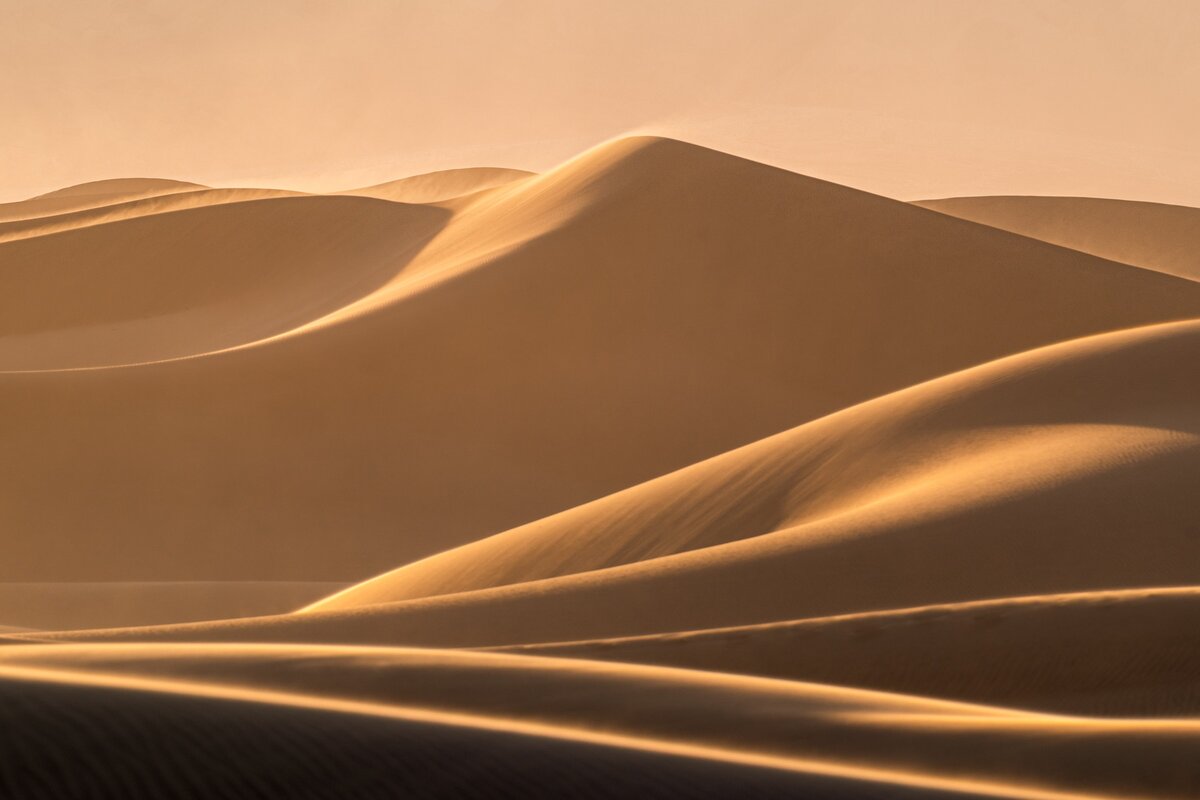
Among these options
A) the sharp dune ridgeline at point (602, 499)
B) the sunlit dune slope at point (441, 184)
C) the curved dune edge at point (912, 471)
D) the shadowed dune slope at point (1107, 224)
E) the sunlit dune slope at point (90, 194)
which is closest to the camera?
the sharp dune ridgeline at point (602, 499)

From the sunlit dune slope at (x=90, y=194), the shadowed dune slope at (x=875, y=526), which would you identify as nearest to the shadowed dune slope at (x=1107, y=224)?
the shadowed dune slope at (x=875, y=526)

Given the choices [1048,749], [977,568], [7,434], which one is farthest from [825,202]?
[1048,749]

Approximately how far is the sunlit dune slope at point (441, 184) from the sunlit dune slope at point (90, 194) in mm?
7524

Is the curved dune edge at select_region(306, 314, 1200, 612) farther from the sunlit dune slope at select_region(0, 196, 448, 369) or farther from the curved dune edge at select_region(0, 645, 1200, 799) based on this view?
the sunlit dune slope at select_region(0, 196, 448, 369)

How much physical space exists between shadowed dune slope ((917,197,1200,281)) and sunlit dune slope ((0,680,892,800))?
32659mm

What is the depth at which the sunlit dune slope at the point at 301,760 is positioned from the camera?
246 centimetres

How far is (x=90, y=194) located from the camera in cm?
5772

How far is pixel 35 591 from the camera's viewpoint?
1286 cm

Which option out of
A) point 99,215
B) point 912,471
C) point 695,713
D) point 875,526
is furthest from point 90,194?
point 695,713

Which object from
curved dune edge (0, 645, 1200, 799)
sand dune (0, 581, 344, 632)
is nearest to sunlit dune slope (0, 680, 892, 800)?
curved dune edge (0, 645, 1200, 799)

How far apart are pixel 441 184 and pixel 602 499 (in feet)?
166

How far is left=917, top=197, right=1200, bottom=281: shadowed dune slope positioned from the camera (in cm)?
3547

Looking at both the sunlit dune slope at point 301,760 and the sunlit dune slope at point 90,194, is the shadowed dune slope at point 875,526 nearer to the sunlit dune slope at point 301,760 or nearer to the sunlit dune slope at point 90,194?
the sunlit dune slope at point 301,760

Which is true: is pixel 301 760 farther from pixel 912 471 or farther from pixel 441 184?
pixel 441 184
